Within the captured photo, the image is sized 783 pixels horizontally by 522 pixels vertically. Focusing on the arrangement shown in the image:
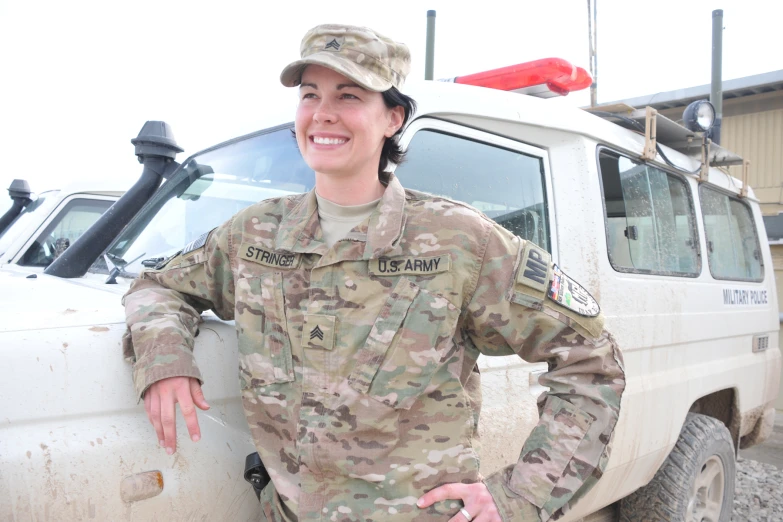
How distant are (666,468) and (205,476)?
7.46 ft

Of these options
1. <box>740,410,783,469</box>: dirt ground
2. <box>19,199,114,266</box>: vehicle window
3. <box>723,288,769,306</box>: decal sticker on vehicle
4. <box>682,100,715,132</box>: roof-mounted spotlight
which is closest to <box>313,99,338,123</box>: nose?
<box>682,100,715,132</box>: roof-mounted spotlight

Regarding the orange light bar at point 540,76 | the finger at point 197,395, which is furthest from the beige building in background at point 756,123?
the finger at point 197,395

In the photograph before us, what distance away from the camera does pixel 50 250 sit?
4.96 m

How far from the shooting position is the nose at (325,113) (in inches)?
61.2

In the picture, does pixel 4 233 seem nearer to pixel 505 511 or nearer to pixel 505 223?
pixel 505 223

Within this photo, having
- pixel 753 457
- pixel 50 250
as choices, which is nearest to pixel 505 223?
pixel 50 250

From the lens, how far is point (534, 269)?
1.53 meters

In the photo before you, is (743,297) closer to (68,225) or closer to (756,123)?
(68,225)

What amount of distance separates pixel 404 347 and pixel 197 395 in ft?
1.52

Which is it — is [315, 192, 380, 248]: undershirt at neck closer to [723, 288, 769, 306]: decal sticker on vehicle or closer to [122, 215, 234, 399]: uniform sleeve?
[122, 215, 234, 399]: uniform sleeve

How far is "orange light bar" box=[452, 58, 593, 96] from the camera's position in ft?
8.12

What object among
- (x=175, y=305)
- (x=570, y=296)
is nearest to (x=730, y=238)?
(x=570, y=296)

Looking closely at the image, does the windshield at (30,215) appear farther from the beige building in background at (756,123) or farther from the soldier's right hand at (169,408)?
the beige building in background at (756,123)

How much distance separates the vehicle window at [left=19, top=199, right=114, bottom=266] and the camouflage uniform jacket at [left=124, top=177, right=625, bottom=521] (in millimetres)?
3812
